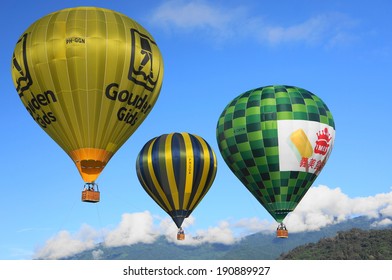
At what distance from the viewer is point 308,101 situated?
38.8 meters

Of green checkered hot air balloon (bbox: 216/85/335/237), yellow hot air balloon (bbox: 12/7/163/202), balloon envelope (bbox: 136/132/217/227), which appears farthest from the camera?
balloon envelope (bbox: 136/132/217/227)

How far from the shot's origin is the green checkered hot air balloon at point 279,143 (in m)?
37.5

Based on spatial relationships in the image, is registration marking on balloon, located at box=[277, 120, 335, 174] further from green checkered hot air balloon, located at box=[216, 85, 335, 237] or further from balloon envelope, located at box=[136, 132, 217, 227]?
balloon envelope, located at box=[136, 132, 217, 227]

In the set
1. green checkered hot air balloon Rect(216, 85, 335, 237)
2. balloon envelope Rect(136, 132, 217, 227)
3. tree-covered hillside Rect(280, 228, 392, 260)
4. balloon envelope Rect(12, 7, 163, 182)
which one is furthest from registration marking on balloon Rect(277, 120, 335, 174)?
tree-covered hillside Rect(280, 228, 392, 260)

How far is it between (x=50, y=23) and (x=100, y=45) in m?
3.09

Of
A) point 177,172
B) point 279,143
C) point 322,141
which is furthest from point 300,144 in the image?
point 177,172

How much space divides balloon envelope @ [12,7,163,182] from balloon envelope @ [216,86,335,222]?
8.46 m

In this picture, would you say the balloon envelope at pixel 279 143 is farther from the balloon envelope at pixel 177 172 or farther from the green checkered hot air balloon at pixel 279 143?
the balloon envelope at pixel 177 172

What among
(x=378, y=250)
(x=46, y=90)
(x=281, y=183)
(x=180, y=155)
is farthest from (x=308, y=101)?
(x=378, y=250)

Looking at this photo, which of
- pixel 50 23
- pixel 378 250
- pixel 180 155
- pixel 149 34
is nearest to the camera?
pixel 50 23

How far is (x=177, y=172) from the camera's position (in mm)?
40875

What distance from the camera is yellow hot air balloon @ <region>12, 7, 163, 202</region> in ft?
101
